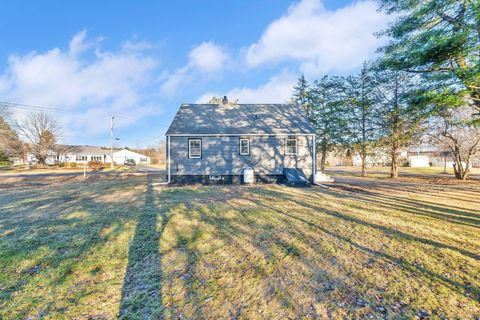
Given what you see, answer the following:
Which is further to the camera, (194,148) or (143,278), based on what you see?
(194,148)

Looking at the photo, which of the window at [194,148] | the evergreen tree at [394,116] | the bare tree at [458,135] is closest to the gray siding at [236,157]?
the window at [194,148]

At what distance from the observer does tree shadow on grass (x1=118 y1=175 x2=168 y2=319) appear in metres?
2.49

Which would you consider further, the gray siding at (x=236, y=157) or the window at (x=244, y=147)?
the window at (x=244, y=147)

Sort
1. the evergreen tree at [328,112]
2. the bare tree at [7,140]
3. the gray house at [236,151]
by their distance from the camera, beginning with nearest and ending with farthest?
the gray house at [236,151], the evergreen tree at [328,112], the bare tree at [7,140]

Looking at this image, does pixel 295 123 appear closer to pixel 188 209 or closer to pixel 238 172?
pixel 238 172

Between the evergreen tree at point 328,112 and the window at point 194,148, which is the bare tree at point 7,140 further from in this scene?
the evergreen tree at point 328,112

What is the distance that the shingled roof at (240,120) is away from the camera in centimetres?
1380

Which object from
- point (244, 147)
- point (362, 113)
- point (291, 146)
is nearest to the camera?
point (244, 147)

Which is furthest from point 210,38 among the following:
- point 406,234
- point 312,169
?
point 406,234

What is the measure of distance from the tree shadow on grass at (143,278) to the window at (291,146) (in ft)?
32.6

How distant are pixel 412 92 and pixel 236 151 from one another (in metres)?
9.55

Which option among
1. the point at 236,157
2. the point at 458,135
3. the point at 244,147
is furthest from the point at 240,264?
the point at 458,135

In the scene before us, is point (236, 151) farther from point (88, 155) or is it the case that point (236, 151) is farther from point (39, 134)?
point (88, 155)

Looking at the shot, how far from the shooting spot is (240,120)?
14695 mm
